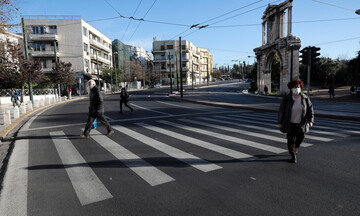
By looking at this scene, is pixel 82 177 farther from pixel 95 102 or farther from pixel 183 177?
pixel 95 102

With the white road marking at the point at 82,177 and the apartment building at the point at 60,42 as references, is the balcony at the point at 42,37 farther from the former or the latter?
the white road marking at the point at 82,177

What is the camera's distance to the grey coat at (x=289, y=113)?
416 cm

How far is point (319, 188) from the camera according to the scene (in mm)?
3201

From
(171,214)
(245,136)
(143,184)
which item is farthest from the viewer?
(245,136)

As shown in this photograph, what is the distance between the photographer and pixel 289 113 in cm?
421

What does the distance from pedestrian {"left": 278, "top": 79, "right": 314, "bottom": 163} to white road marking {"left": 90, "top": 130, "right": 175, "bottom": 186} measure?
2414mm

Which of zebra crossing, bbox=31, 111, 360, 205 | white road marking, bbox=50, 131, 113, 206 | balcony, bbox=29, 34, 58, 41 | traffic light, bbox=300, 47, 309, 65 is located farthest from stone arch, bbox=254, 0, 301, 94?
balcony, bbox=29, 34, 58, 41

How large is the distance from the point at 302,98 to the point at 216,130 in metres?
3.47

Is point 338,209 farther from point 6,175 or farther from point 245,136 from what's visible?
point 6,175

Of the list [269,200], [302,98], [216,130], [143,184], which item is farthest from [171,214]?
[216,130]

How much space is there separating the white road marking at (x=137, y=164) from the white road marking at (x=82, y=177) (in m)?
0.65

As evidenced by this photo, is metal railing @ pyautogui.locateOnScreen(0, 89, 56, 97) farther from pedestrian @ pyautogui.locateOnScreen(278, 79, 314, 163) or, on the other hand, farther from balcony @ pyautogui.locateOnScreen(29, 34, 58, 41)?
pedestrian @ pyautogui.locateOnScreen(278, 79, 314, 163)

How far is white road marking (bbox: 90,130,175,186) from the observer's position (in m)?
3.59

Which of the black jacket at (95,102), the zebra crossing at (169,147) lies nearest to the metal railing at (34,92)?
the zebra crossing at (169,147)
